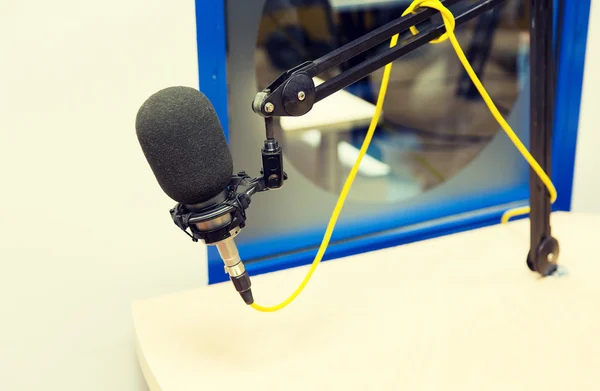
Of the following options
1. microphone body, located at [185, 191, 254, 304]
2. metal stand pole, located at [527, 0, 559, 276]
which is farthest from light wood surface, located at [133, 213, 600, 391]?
microphone body, located at [185, 191, 254, 304]

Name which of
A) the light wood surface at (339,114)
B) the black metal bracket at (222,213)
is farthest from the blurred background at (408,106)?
the black metal bracket at (222,213)

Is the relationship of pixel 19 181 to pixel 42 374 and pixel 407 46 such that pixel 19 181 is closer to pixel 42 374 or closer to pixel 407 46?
pixel 42 374

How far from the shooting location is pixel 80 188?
31.7 inches

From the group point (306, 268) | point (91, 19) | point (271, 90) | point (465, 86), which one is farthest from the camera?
point (465, 86)

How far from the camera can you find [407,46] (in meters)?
0.67

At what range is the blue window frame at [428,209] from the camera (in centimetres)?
85

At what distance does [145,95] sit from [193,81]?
0.23 feet

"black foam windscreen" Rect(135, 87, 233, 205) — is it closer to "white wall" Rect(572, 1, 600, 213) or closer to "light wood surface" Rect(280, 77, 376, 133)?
"light wood surface" Rect(280, 77, 376, 133)

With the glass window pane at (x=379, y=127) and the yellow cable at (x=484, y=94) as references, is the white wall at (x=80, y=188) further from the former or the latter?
the yellow cable at (x=484, y=94)

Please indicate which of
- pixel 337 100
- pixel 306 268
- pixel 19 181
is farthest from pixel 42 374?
pixel 337 100

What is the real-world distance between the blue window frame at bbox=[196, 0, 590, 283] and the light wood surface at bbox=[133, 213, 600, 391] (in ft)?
0.14

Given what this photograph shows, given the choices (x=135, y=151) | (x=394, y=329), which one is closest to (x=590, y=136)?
(x=394, y=329)

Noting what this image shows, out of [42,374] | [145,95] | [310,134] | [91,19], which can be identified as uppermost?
[91,19]

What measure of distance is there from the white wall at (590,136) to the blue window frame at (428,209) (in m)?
0.01
